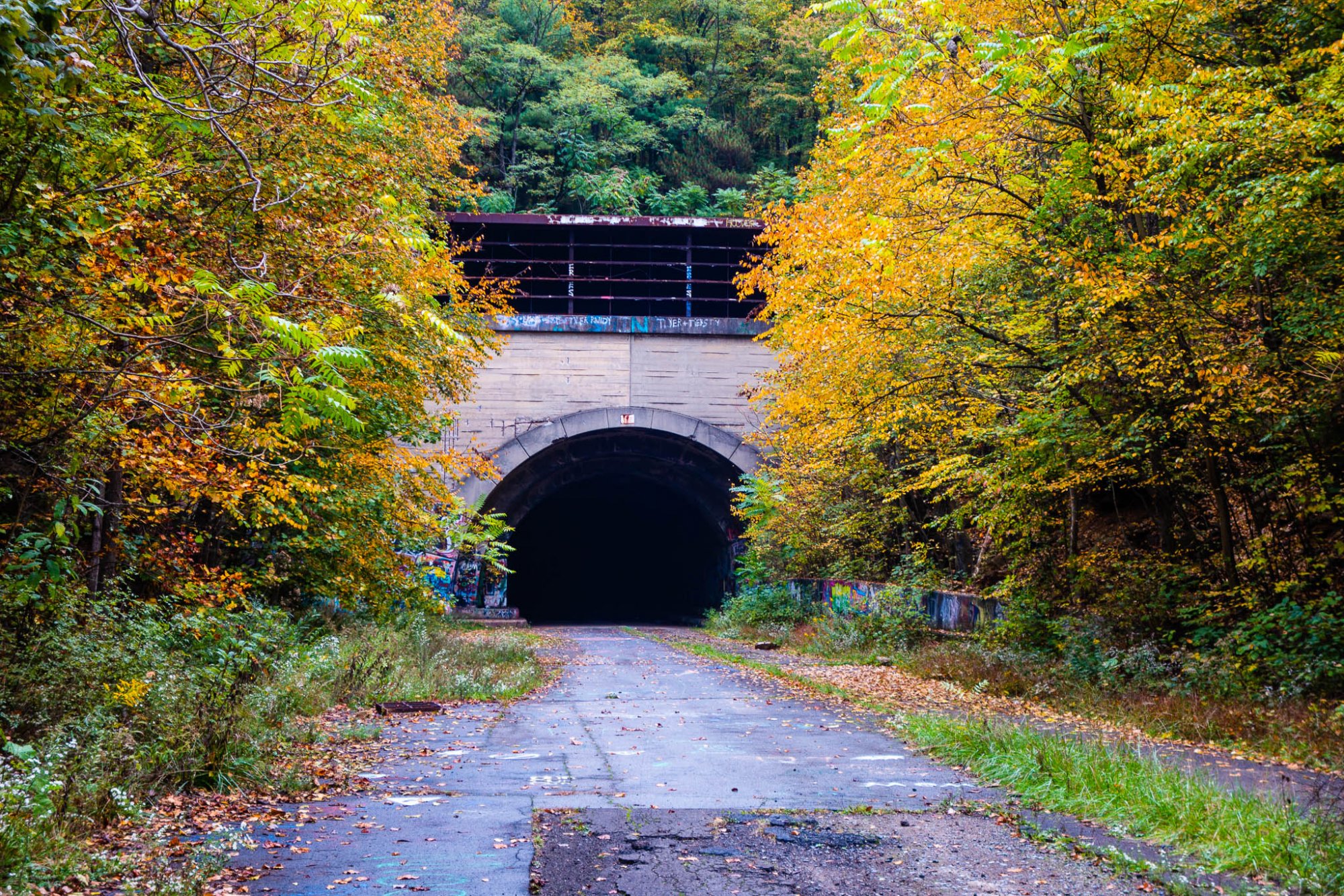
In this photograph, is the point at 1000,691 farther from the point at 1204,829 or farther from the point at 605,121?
the point at 605,121

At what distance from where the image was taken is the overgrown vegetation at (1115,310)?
909cm

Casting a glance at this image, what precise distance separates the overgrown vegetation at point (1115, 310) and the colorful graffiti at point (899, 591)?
28.7 inches

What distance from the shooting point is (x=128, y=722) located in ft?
22.2

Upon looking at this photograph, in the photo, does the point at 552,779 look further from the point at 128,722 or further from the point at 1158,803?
the point at 1158,803

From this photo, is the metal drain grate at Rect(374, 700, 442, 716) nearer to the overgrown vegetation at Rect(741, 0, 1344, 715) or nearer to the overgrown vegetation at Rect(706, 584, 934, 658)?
the overgrown vegetation at Rect(741, 0, 1344, 715)

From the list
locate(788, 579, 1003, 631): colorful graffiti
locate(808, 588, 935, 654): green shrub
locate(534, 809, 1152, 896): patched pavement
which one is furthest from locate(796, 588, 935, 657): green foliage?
locate(534, 809, 1152, 896): patched pavement

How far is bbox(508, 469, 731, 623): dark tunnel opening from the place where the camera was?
1407 inches

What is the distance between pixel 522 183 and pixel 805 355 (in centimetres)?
1878

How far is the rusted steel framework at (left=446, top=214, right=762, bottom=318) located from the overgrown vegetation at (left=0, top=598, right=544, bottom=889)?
735 inches

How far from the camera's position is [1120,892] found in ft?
15.7

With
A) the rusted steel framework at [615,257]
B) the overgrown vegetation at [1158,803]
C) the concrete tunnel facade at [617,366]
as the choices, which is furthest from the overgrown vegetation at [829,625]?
the overgrown vegetation at [1158,803]

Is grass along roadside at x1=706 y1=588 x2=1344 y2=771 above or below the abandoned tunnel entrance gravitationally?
below

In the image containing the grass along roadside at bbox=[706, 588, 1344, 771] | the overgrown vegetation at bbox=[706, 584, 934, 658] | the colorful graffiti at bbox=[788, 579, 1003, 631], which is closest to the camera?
the grass along roadside at bbox=[706, 588, 1344, 771]

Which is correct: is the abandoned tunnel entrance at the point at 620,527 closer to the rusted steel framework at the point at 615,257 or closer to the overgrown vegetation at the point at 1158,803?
the rusted steel framework at the point at 615,257
